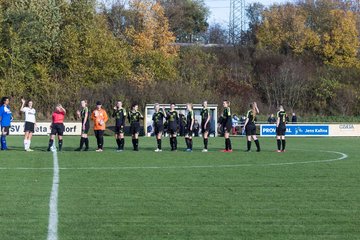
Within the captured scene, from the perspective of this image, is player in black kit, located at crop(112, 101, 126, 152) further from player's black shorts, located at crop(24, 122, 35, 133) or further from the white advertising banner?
the white advertising banner

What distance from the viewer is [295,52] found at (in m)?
81.9

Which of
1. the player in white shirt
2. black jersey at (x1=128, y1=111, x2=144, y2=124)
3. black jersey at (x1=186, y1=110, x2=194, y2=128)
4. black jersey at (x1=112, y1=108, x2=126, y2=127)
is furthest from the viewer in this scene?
black jersey at (x1=186, y1=110, x2=194, y2=128)

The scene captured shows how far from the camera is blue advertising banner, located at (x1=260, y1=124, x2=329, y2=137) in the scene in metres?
48.0

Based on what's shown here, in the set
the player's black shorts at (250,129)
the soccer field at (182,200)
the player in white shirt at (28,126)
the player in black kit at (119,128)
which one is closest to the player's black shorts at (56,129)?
the player in white shirt at (28,126)

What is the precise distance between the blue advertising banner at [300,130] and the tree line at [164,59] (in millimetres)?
13439

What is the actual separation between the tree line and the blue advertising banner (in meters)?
13.4

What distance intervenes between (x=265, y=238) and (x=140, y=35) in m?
71.8

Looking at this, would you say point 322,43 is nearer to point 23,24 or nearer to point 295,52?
point 295,52

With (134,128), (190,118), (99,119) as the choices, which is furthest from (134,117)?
(190,118)

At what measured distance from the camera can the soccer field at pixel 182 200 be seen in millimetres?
9156

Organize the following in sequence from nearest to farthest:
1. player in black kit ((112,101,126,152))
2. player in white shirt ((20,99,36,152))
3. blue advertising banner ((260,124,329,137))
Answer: player in white shirt ((20,99,36,152)) < player in black kit ((112,101,126,152)) < blue advertising banner ((260,124,329,137))

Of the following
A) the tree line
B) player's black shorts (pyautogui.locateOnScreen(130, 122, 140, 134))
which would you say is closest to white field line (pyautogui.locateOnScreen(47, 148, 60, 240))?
player's black shorts (pyautogui.locateOnScreen(130, 122, 140, 134))

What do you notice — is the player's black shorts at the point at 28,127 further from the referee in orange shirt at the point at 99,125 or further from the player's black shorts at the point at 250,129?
the player's black shorts at the point at 250,129

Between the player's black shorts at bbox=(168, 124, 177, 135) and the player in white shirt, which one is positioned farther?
the player's black shorts at bbox=(168, 124, 177, 135)
